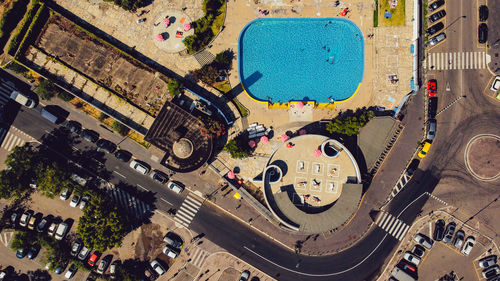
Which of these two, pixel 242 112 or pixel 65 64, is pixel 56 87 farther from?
pixel 242 112

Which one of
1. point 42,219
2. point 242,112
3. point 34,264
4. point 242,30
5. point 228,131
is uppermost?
point 242,30

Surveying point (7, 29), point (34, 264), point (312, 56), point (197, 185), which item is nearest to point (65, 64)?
point (7, 29)

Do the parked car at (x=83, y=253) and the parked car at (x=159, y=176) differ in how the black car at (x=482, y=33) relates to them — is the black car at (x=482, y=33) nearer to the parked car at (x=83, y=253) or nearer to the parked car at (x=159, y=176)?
the parked car at (x=159, y=176)

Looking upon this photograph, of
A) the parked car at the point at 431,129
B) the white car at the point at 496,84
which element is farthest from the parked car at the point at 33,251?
the white car at the point at 496,84

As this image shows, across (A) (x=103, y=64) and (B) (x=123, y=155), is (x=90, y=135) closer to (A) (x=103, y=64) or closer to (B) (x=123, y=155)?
(B) (x=123, y=155)

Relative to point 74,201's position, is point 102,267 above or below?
below

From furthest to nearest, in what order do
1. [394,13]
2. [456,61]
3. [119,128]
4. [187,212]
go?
[456,61] < [394,13] < [187,212] < [119,128]

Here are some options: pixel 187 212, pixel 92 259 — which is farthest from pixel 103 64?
pixel 92 259
